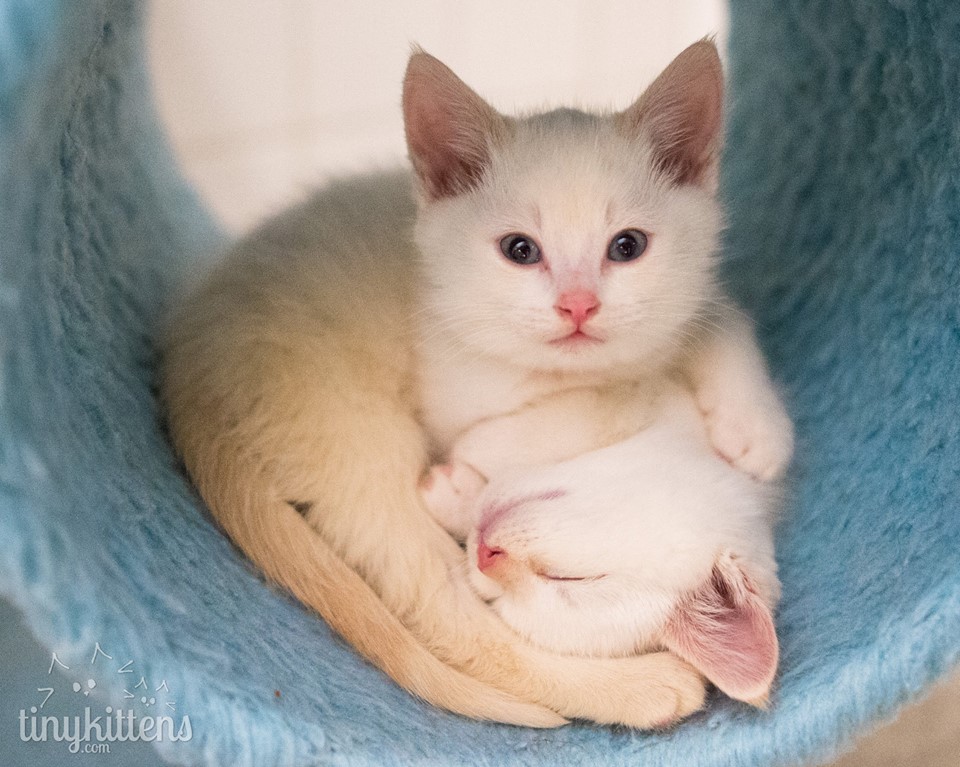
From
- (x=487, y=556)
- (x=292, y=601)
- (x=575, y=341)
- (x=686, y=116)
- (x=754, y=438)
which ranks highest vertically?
(x=686, y=116)

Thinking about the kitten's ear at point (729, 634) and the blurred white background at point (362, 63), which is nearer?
the kitten's ear at point (729, 634)

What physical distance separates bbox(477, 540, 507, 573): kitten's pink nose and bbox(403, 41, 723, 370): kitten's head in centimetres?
30

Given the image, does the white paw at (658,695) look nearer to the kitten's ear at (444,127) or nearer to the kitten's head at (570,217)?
the kitten's head at (570,217)

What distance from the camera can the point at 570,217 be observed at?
1.34 meters

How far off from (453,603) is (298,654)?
251 millimetres

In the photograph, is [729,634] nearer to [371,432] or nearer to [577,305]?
[577,305]

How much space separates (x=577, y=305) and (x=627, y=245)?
0.17m

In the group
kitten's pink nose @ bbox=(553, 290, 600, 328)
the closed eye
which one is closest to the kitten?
the closed eye

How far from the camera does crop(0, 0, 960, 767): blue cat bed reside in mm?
890

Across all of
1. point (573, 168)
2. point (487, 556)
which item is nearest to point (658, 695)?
point (487, 556)

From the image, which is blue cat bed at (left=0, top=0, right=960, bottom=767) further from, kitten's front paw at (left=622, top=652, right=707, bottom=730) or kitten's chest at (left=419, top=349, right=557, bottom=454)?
kitten's chest at (left=419, top=349, right=557, bottom=454)

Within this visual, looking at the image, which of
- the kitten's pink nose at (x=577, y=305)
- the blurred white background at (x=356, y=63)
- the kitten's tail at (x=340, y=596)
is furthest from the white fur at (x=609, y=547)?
the blurred white background at (x=356, y=63)

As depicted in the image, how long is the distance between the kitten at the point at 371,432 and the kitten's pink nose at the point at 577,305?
0.23 metres

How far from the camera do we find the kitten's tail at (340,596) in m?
1.26
